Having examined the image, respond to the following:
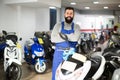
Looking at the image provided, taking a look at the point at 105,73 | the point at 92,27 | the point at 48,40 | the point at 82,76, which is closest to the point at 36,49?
the point at 48,40

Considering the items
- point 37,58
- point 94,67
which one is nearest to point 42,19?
point 37,58

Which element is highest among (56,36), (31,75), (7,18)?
(7,18)

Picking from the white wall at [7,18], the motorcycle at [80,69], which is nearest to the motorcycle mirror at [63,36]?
the motorcycle at [80,69]

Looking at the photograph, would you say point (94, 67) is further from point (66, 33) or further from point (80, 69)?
point (66, 33)

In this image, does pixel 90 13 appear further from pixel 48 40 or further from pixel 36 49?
pixel 36 49

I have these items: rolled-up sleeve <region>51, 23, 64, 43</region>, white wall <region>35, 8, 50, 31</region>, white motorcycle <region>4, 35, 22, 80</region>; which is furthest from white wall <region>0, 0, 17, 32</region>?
rolled-up sleeve <region>51, 23, 64, 43</region>

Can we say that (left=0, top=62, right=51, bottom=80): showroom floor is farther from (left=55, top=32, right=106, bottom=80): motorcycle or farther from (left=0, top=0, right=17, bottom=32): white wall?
(left=55, top=32, right=106, bottom=80): motorcycle

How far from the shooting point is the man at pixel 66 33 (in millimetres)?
3037

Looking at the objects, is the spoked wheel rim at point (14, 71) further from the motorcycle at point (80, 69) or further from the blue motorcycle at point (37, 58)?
the motorcycle at point (80, 69)

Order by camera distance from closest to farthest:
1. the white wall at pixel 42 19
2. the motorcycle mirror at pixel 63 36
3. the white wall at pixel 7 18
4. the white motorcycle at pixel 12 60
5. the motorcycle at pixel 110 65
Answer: the motorcycle at pixel 110 65 < the motorcycle mirror at pixel 63 36 < the white motorcycle at pixel 12 60 < the white wall at pixel 7 18 < the white wall at pixel 42 19

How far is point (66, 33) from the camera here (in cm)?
316

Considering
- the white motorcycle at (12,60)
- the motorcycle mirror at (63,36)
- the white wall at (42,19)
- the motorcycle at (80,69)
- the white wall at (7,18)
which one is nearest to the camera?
the motorcycle at (80,69)

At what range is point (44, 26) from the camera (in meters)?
8.55

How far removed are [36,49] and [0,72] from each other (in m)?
1.08
